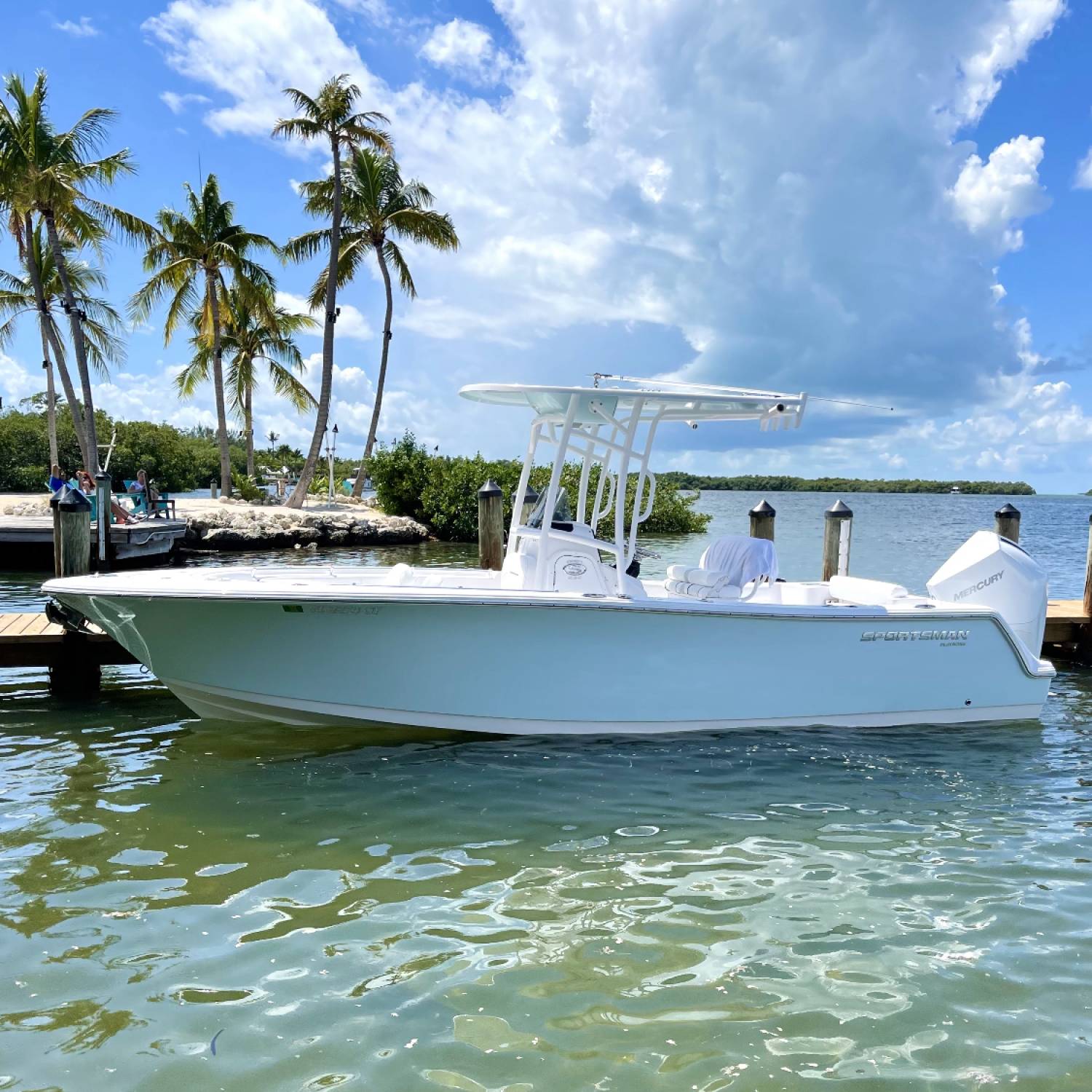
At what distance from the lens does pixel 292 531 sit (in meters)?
24.3

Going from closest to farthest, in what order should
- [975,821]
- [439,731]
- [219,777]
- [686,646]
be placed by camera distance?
[975,821], [219,777], [686,646], [439,731]

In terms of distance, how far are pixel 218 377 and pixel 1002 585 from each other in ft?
97.1

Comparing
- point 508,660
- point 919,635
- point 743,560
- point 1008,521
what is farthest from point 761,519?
point 508,660

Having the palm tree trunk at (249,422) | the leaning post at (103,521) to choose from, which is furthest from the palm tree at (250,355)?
the leaning post at (103,521)

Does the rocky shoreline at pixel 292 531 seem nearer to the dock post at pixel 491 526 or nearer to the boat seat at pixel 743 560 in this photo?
the dock post at pixel 491 526

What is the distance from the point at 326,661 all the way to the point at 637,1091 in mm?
3833

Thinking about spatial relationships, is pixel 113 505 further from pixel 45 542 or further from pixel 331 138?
pixel 331 138

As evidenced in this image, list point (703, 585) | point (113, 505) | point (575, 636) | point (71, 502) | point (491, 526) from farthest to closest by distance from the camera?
point (113, 505)
point (491, 526)
point (71, 502)
point (703, 585)
point (575, 636)

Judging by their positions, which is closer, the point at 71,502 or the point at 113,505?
the point at 71,502

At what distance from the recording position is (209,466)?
6297 centimetres

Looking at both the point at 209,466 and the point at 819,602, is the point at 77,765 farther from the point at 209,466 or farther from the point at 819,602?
the point at 209,466

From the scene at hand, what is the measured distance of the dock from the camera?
17.9 metres

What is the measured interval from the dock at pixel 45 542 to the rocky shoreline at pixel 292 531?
127 inches

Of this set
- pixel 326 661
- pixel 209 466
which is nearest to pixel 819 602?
pixel 326 661
